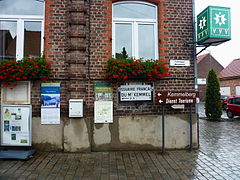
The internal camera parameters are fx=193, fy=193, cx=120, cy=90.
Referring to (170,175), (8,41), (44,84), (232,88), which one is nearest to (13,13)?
(8,41)

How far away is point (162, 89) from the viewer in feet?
19.8

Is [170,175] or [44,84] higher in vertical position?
[44,84]

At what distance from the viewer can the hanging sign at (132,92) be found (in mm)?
5855

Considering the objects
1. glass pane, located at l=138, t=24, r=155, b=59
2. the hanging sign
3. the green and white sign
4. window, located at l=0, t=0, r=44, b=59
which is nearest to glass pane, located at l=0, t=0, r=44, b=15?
window, located at l=0, t=0, r=44, b=59

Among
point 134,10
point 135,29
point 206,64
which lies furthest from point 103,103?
point 206,64

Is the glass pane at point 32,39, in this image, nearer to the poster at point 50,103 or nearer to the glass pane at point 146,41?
the poster at point 50,103

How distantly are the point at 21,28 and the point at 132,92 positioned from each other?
3923 mm

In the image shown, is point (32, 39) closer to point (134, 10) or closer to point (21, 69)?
point (21, 69)

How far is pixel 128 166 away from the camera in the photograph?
15.2 ft

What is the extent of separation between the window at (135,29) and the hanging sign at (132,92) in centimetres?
100

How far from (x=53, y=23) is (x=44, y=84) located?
73.3 inches

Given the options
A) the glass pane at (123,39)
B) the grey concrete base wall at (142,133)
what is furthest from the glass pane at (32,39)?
the grey concrete base wall at (142,133)

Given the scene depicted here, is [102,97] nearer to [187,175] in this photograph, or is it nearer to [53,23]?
[53,23]

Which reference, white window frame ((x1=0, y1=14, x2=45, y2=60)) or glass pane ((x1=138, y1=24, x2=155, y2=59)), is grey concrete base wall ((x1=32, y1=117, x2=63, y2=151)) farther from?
glass pane ((x1=138, y1=24, x2=155, y2=59))
